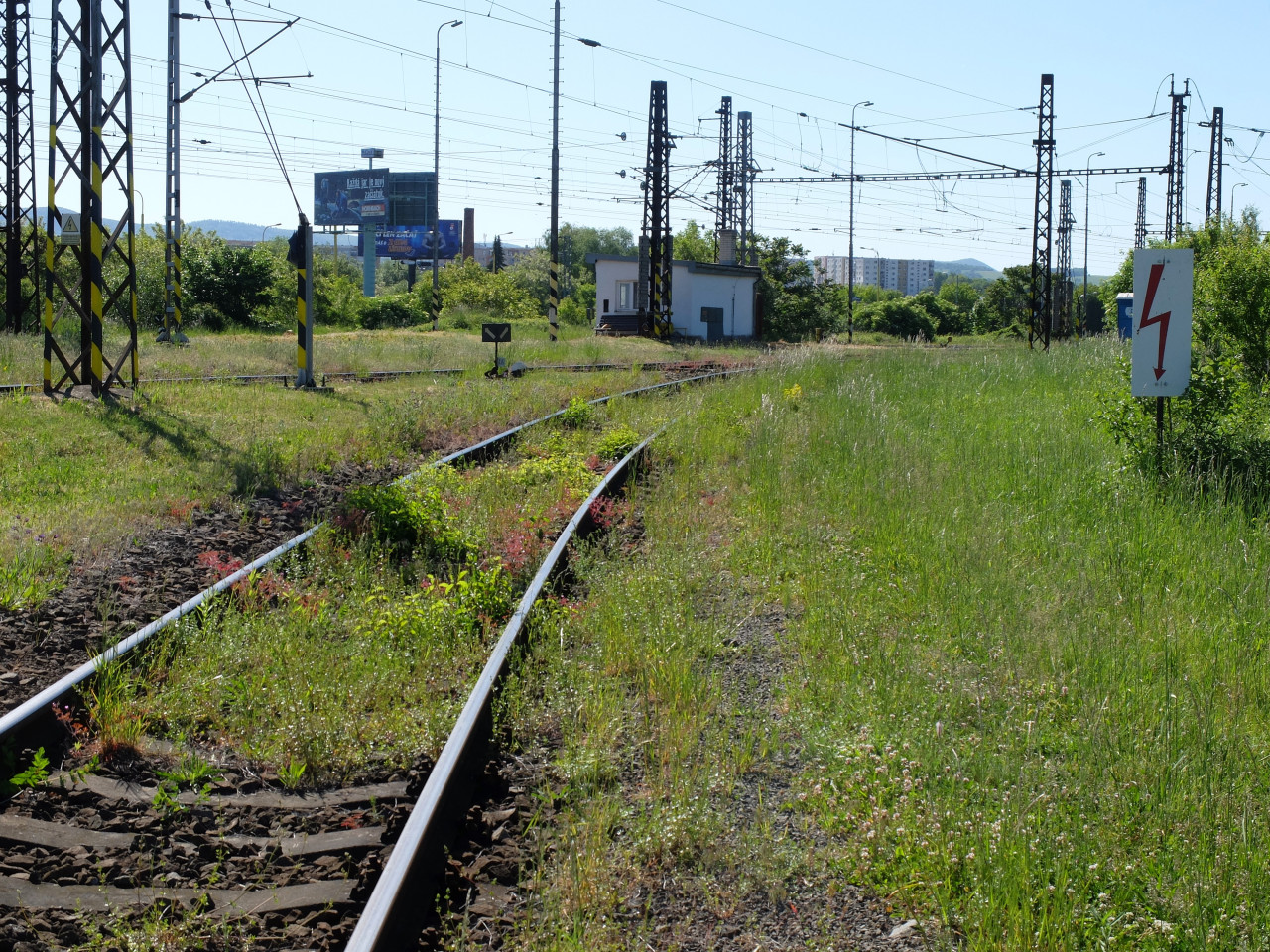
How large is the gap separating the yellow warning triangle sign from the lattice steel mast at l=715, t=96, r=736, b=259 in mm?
Answer: 41552

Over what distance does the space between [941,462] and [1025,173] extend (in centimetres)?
3911

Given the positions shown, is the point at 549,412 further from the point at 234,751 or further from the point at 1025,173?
the point at 1025,173

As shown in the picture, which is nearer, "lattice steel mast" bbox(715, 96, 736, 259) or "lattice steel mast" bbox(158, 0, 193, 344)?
"lattice steel mast" bbox(158, 0, 193, 344)

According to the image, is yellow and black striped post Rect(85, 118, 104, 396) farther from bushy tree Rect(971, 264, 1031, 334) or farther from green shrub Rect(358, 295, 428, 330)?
bushy tree Rect(971, 264, 1031, 334)

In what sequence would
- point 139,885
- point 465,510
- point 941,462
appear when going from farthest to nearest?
1. point 941,462
2. point 465,510
3. point 139,885

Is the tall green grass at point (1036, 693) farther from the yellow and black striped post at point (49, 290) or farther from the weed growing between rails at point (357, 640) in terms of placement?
the yellow and black striped post at point (49, 290)

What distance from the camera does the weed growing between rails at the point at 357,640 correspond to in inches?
184

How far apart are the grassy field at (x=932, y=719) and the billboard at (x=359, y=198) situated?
10837cm

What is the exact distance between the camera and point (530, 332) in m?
42.5

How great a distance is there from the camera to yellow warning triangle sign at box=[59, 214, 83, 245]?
13984mm

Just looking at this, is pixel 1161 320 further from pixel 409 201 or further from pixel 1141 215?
pixel 409 201

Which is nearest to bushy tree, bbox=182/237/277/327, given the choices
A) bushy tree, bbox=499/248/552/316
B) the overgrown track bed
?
the overgrown track bed

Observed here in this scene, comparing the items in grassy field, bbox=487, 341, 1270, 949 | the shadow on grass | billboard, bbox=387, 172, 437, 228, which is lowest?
grassy field, bbox=487, 341, 1270, 949

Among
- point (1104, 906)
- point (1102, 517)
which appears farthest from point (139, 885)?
point (1102, 517)
